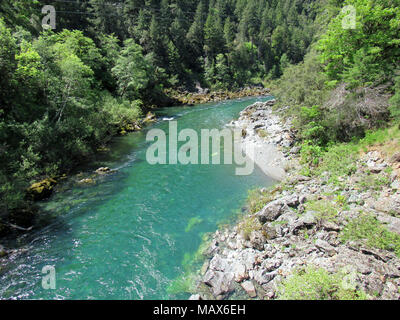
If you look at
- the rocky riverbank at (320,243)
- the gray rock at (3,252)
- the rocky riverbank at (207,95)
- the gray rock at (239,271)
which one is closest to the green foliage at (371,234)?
the rocky riverbank at (320,243)

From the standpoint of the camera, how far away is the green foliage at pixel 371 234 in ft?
21.5

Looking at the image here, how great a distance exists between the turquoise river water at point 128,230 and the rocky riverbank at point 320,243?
1.57m

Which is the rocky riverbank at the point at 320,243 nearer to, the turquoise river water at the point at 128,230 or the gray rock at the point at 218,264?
the gray rock at the point at 218,264

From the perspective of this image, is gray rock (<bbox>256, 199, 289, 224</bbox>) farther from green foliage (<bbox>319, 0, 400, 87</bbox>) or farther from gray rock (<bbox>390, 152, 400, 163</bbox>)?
green foliage (<bbox>319, 0, 400, 87</bbox>)

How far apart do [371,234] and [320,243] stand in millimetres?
1556

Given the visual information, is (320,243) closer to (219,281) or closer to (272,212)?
(272,212)

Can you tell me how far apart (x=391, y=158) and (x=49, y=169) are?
19873mm

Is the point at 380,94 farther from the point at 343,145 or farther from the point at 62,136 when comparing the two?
the point at 62,136

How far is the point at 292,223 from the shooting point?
29.1 feet

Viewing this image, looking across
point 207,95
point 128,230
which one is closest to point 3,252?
point 128,230

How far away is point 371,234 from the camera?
22.8ft

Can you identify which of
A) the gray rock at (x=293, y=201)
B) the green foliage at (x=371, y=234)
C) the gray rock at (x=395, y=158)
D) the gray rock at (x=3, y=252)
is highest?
the gray rock at (x=395, y=158)

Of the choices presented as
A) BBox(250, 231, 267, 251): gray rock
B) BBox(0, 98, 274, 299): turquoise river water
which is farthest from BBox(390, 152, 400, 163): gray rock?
BBox(0, 98, 274, 299): turquoise river water

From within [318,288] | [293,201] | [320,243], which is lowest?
[318,288]
